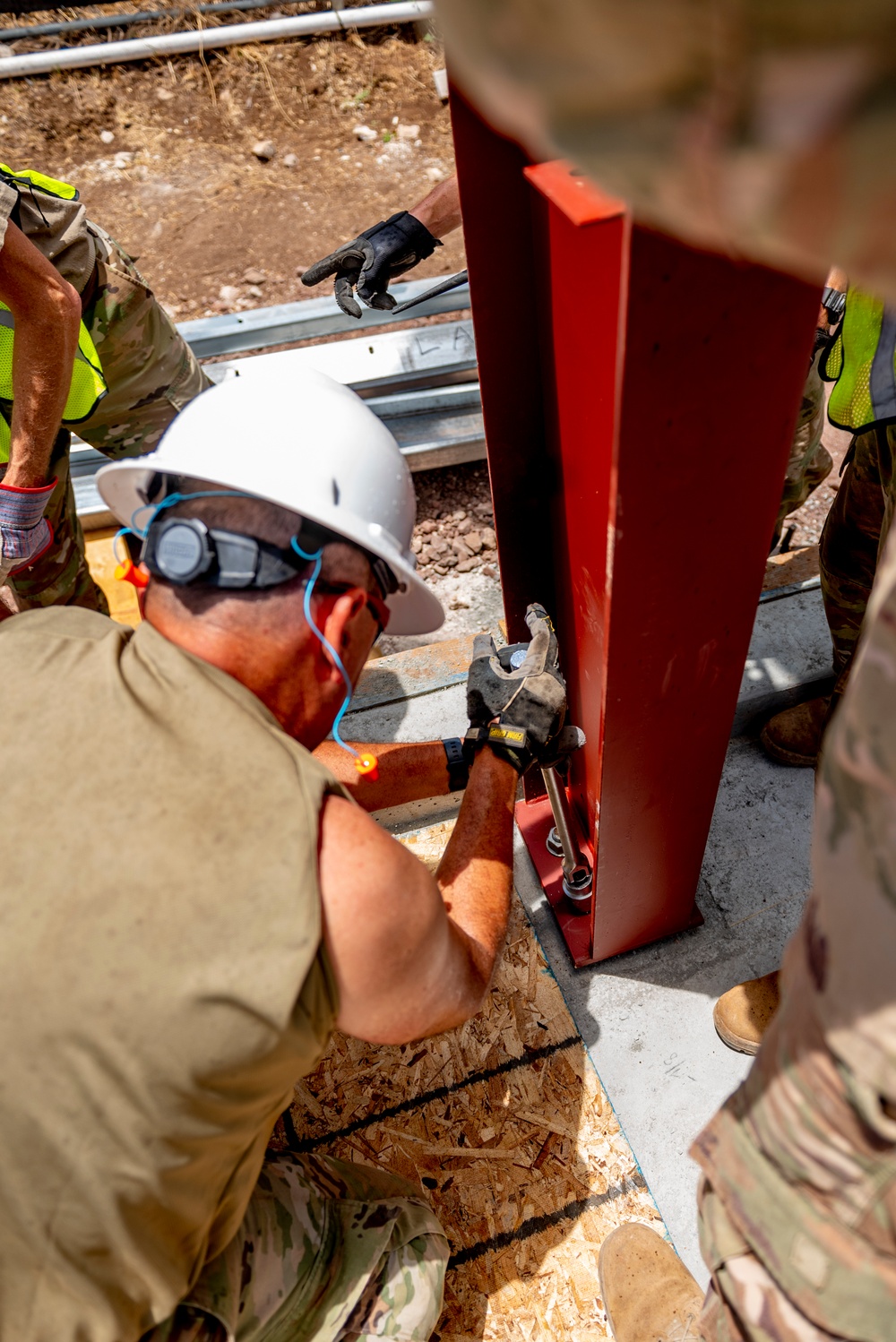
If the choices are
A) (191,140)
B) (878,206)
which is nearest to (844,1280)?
(878,206)

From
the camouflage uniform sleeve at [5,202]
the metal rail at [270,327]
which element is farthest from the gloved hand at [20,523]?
the metal rail at [270,327]

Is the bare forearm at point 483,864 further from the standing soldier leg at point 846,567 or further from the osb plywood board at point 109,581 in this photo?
the osb plywood board at point 109,581

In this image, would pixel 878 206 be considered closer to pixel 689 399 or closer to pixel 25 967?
pixel 689 399

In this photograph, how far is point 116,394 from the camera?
341 cm

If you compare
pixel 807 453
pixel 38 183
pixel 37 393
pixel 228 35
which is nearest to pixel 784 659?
pixel 807 453

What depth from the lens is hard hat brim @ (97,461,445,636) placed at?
162 centimetres

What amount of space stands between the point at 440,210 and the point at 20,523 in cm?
177

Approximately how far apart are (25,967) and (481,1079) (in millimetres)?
1537

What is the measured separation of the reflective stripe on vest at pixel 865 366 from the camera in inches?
81.4

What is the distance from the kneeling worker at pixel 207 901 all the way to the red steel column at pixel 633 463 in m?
0.36

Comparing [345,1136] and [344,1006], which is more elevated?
Answer: [344,1006]

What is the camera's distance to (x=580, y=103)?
508 mm

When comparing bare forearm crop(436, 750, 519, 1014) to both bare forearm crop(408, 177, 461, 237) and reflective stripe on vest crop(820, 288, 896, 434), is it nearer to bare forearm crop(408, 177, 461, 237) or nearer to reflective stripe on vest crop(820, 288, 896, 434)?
reflective stripe on vest crop(820, 288, 896, 434)

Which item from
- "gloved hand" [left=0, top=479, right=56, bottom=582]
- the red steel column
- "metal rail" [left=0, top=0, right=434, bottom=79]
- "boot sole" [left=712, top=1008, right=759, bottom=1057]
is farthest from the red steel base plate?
"metal rail" [left=0, top=0, right=434, bottom=79]
